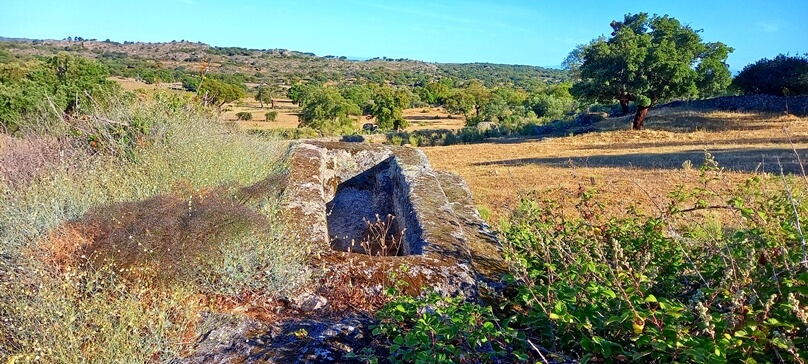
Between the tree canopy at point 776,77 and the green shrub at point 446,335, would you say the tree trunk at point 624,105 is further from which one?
the green shrub at point 446,335

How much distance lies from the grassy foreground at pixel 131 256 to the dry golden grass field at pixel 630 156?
469cm

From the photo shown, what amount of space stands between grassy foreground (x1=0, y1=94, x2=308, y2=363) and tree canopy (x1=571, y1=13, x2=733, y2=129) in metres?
21.5

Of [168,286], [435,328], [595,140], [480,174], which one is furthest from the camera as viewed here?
[595,140]

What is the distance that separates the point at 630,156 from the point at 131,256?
1639 cm

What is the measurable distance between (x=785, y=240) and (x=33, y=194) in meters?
4.48

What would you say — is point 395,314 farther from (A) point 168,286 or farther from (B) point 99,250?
(B) point 99,250

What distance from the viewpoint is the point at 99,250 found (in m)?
2.69

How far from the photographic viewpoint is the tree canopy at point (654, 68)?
2200 centimetres

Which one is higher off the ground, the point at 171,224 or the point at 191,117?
the point at 191,117

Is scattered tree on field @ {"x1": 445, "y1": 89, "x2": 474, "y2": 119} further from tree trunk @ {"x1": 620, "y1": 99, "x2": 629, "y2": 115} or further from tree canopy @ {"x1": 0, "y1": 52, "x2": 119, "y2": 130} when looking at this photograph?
tree canopy @ {"x1": 0, "y1": 52, "x2": 119, "y2": 130}

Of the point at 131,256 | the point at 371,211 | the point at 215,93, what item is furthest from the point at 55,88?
the point at 131,256

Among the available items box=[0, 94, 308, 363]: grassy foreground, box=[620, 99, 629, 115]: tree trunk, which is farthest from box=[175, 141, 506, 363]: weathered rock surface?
box=[620, 99, 629, 115]: tree trunk

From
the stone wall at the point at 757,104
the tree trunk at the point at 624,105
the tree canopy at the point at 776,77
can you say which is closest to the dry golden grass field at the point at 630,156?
the tree trunk at the point at 624,105

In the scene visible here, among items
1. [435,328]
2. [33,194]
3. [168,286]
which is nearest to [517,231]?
[435,328]
